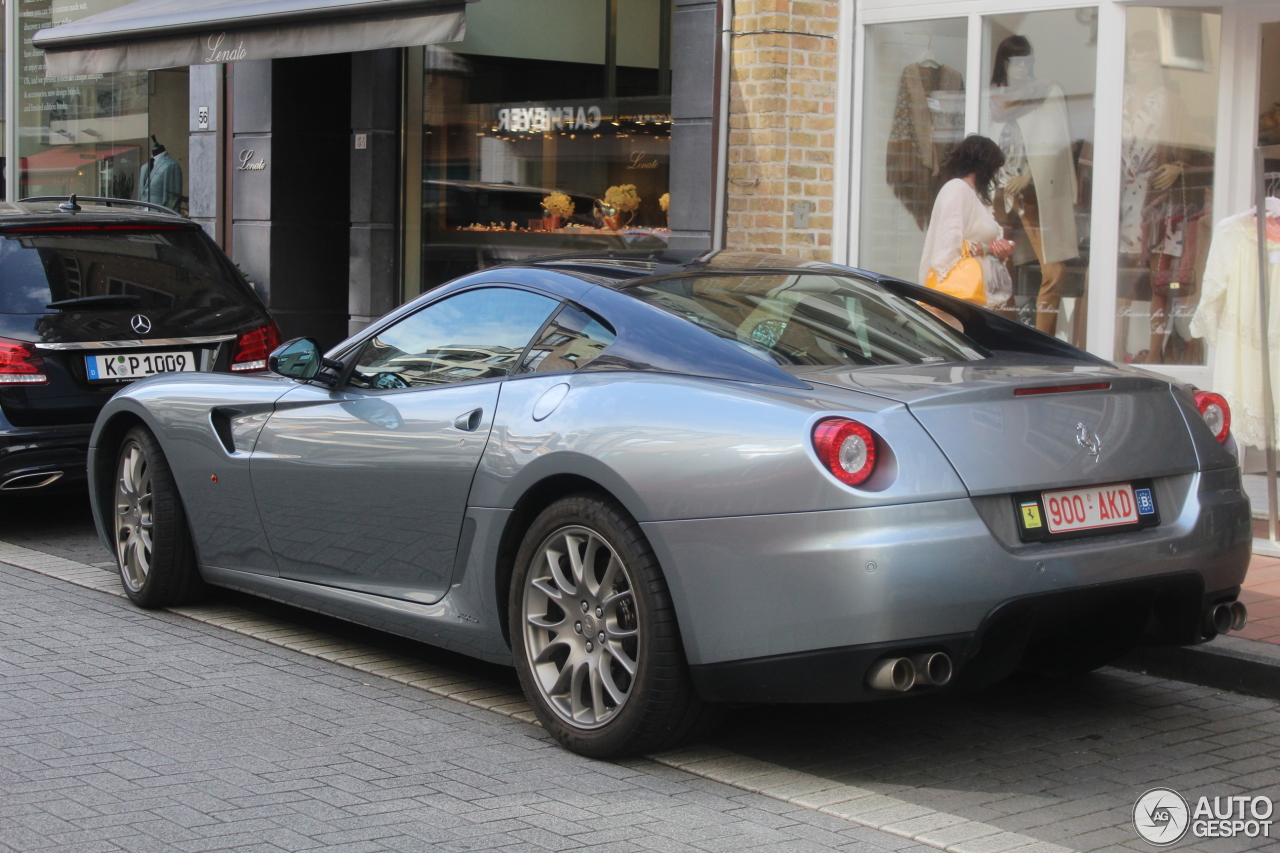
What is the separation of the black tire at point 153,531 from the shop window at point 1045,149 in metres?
5.35

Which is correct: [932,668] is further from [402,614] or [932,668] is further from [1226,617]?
[402,614]

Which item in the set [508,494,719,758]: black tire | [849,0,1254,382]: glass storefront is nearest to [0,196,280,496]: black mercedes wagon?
[508,494,719,758]: black tire

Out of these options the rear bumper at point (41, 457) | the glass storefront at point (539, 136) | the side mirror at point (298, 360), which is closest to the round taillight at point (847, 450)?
the side mirror at point (298, 360)

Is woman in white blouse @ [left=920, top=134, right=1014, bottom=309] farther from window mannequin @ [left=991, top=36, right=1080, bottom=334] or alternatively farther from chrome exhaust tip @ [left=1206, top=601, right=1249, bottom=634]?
chrome exhaust tip @ [left=1206, top=601, right=1249, bottom=634]

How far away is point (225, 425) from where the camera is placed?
5.88 m

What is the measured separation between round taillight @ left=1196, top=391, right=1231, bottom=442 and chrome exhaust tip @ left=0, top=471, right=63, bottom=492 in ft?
18.1

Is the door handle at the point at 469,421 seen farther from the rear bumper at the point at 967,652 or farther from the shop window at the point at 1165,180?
the shop window at the point at 1165,180

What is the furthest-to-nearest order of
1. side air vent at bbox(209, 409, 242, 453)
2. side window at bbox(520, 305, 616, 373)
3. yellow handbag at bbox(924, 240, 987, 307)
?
yellow handbag at bbox(924, 240, 987, 307), side air vent at bbox(209, 409, 242, 453), side window at bbox(520, 305, 616, 373)

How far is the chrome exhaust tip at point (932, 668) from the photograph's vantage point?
388cm

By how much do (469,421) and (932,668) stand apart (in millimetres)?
1644

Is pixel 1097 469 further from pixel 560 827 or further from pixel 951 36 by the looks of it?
pixel 951 36

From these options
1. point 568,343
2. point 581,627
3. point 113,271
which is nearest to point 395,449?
point 568,343

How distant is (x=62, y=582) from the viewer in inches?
274

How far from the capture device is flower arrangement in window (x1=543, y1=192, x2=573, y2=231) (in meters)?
12.2
